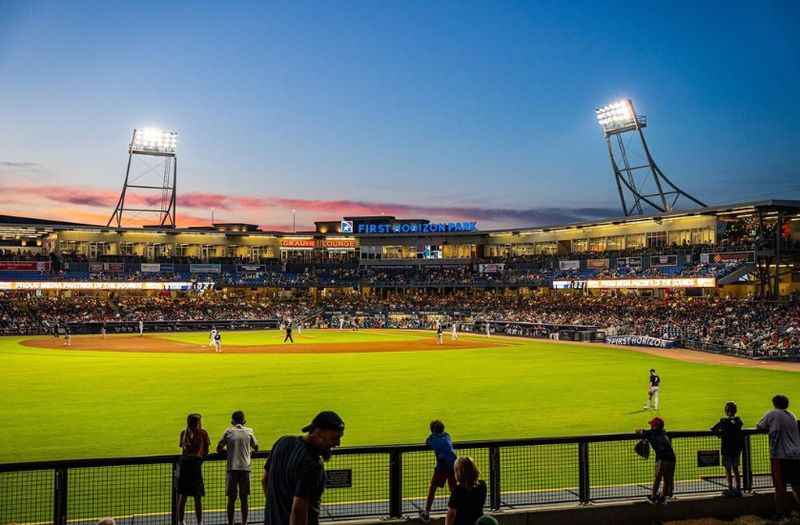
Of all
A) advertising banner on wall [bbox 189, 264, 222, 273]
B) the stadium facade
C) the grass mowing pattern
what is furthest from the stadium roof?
advertising banner on wall [bbox 189, 264, 222, 273]

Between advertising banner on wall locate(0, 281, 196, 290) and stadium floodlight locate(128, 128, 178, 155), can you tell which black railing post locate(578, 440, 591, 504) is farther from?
stadium floodlight locate(128, 128, 178, 155)

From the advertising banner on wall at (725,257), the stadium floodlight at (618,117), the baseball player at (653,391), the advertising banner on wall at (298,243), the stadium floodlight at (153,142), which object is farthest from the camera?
the advertising banner on wall at (298,243)

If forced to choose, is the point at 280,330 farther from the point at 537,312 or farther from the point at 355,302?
the point at 537,312

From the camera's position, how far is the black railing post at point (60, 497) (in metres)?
8.45

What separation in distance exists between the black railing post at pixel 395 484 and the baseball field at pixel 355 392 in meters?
6.92

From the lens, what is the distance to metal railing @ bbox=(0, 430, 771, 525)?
9.29 meters

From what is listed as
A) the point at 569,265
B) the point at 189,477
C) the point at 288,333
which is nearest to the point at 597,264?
the point at 569,265

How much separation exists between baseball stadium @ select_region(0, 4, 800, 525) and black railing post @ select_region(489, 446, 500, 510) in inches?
1.6

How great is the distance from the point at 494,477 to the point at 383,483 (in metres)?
2.18

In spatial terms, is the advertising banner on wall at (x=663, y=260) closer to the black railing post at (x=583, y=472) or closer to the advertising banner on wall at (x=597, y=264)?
the advertising banner on wall at (x=597, y=264)

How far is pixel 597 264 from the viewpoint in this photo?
7400 centimetres

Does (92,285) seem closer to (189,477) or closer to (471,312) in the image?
(471,312)

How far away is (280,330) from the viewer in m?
72.2

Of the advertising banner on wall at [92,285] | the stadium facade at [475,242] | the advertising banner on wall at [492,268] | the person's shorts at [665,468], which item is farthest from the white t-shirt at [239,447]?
the advertising banner on wall at [492,268]
